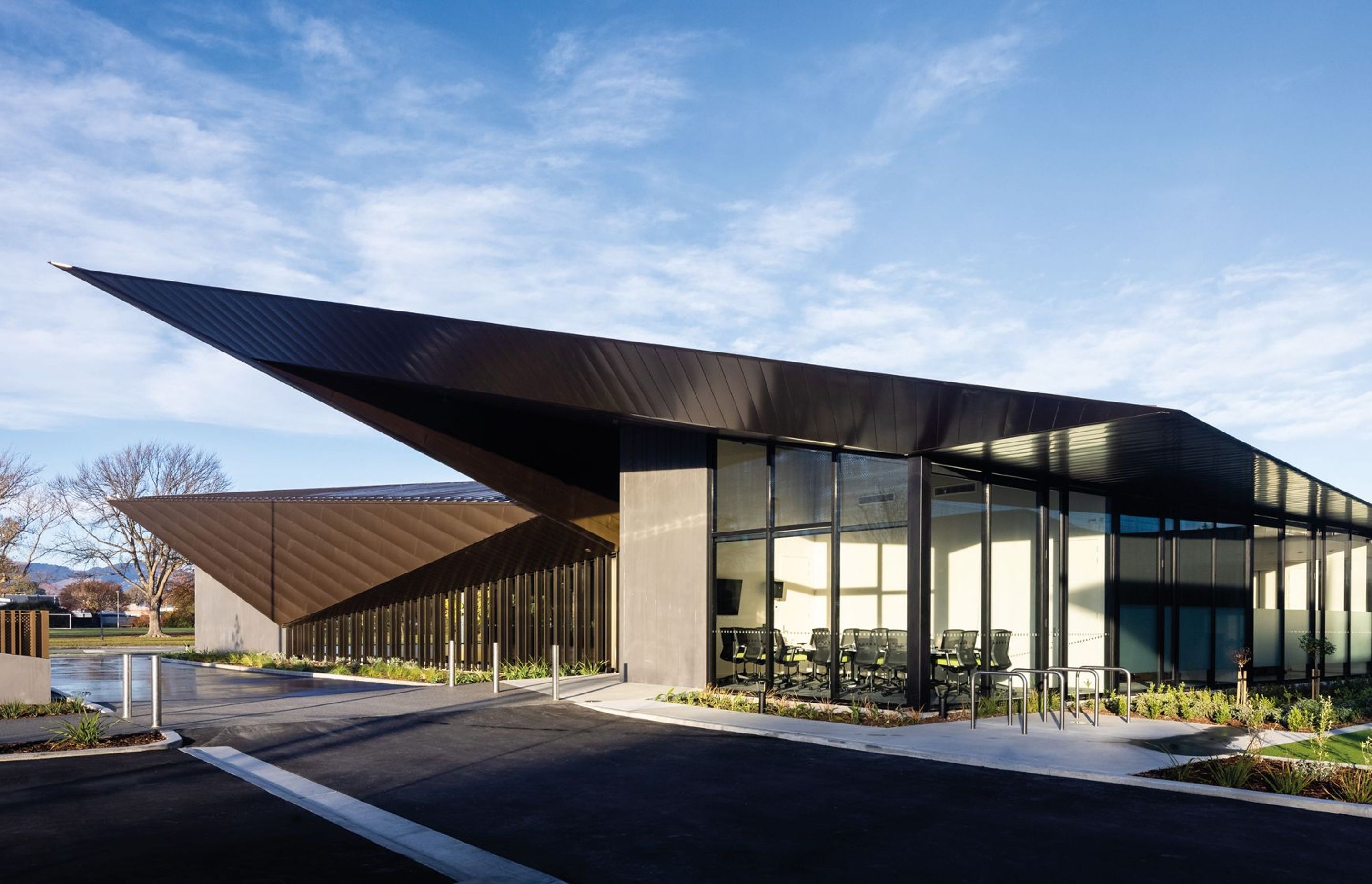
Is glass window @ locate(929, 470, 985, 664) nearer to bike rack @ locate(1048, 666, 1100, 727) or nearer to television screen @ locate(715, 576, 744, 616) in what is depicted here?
bike rack @ locate(1048, 666, 1100, 727)

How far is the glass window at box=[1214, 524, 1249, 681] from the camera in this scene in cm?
2012

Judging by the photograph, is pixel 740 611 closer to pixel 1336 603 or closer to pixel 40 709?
pixel 40 709

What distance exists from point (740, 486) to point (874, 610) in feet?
10.9

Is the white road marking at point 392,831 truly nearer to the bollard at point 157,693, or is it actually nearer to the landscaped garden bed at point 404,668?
the bollard at point 157,693

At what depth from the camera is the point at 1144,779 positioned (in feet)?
32.3

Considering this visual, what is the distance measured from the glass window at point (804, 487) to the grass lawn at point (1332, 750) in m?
6.55

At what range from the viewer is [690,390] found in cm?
1534

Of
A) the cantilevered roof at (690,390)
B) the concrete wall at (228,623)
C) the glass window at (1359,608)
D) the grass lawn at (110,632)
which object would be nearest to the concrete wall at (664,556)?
the cantilevered roof at (690,390)

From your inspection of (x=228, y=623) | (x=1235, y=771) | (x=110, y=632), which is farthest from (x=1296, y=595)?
(x=110, y=632)

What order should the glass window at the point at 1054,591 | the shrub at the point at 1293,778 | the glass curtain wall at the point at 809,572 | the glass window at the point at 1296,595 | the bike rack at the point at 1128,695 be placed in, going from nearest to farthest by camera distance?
the shrub at the point at 1293,778, the bike rack at the point at 1128,695, the glass curtain wall at the point at 809,572, the glass window at the point at 1054,591, the glass window at the point at 1296,595

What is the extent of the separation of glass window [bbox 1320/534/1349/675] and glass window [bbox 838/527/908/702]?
1345 centimetres

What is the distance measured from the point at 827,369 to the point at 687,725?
517 cm

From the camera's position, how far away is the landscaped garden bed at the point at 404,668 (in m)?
21.5

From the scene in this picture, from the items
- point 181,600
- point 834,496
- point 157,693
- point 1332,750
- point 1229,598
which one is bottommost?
point 181,600
